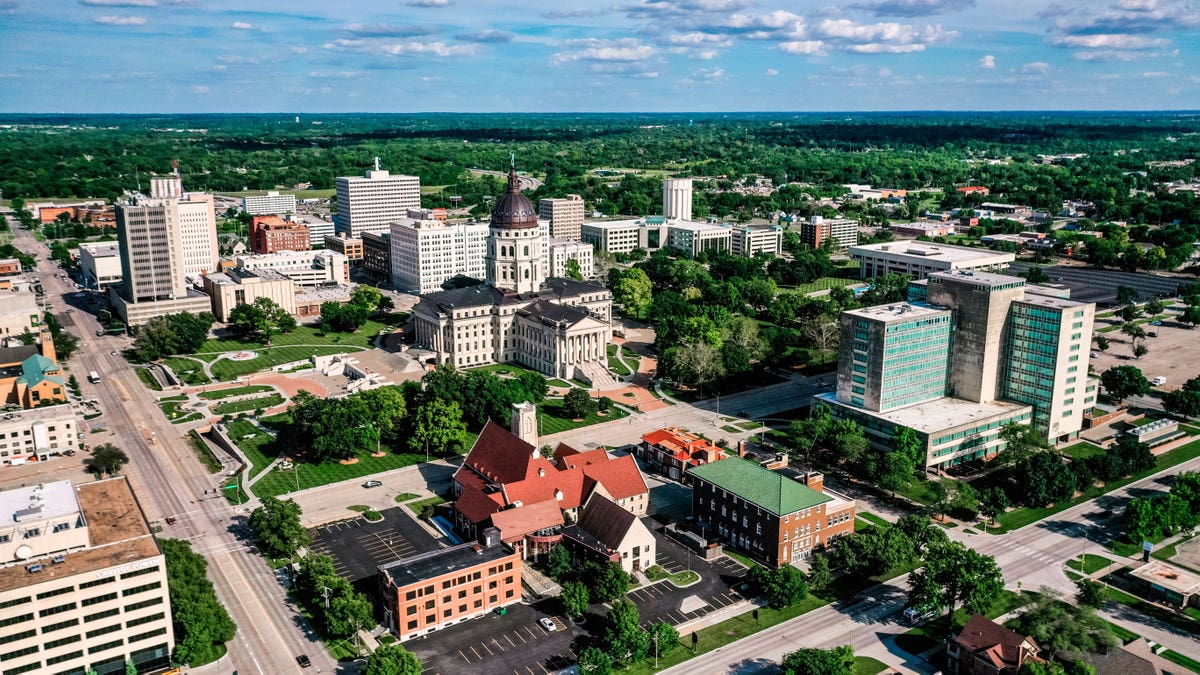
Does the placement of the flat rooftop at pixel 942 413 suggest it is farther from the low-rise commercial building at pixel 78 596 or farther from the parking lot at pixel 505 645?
the low-rise commercial building at pixel 78 596

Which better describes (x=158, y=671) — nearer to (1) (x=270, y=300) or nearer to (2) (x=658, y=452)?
(2) (x=658, y=452)

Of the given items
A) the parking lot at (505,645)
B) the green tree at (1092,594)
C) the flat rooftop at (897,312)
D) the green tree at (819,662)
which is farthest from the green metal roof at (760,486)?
the flat rooftop at (897,312)

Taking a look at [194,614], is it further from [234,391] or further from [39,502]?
[234,391]

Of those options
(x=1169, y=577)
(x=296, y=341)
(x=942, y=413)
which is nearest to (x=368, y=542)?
(x=942, y=413)

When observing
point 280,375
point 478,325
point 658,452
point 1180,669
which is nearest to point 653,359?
point 478,325

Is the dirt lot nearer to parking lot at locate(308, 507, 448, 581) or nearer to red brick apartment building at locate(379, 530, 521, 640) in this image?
red brick apartment building at locate(379, 530, 521, 640)
